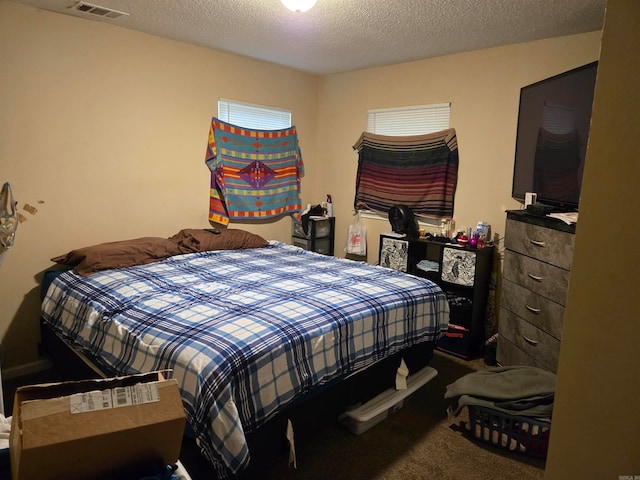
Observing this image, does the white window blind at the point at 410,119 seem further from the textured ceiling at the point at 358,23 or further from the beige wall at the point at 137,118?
the textured ceiling at the point at 358,23

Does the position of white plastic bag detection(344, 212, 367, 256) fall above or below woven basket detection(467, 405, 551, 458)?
above

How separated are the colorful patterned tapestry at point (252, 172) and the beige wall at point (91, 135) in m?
0.12

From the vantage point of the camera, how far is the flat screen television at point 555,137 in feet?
8.05

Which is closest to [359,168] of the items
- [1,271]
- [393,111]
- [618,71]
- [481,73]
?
[393,111]

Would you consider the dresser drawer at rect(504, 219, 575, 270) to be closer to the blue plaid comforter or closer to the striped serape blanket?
the blue plaid comforter

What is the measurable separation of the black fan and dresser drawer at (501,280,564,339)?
105 centimetres

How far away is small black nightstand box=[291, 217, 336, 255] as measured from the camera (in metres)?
4.45

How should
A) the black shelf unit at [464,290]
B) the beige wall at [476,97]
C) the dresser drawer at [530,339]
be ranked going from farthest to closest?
1. the black shelf unit at [464,290]
2. the beige wall at [476,97]
3. the dresser drawer at [530,339]

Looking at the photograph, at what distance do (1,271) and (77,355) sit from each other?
3.16 ft

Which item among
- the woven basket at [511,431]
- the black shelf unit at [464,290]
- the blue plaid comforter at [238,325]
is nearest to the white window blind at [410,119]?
the black shelf unit at [464,290]

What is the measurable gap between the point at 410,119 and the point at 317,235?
60.0 inches

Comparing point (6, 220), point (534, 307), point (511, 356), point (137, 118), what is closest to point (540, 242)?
point (534, 307)

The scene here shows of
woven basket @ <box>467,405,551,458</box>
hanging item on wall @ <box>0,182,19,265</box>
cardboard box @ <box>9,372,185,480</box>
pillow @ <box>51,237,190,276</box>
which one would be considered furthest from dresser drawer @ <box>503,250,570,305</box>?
hanging item on wall @ <box>0,182,19,265</box>

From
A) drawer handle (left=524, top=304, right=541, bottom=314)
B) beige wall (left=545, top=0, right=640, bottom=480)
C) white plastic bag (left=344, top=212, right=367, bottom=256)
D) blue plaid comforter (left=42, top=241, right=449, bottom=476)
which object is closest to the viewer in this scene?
beige wall (left=545, top=0, right=640, bottom=480)
